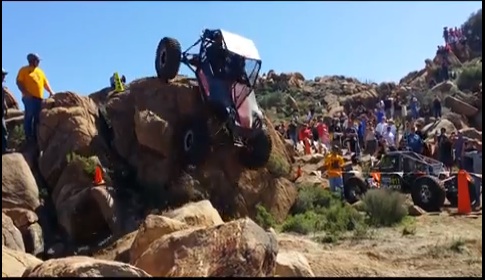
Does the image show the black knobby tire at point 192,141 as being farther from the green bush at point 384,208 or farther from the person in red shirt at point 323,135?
the person in red shirt at point 323,135

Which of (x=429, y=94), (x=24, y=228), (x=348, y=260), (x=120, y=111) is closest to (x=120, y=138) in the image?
(x=120, y=111)

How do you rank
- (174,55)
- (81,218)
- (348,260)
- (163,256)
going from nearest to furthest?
(163,256), (348,260), (81,218), (174,55)

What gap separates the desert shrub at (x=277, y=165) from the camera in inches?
645

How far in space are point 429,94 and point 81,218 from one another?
24.2 m

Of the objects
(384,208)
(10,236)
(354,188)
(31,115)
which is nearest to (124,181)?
(31,115)

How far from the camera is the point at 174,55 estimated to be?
51.5ft

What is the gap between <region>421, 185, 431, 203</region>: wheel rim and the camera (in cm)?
1695

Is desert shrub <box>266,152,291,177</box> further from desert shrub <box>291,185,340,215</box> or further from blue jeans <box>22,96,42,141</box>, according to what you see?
blue jeans <box>22,96,42,141</box>

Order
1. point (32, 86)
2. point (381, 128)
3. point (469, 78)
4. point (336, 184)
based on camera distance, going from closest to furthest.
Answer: point (32, 86), point (336, 184), point (381, 128), point (469, 78)

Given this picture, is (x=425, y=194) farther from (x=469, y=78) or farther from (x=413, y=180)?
(x=469, y=78)

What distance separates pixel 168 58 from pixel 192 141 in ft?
6.53

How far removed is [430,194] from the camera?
55.7ft

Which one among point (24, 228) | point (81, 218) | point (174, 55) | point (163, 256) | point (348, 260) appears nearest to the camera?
point (163, 256)

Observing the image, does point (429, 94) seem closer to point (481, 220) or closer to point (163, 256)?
point (481, 220)
